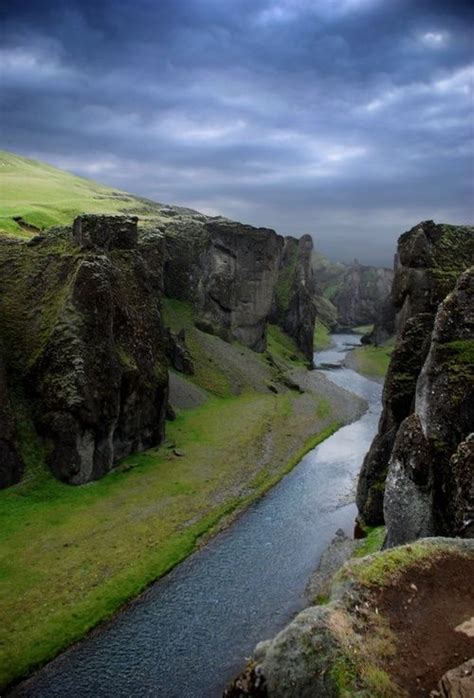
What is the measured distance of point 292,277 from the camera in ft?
570

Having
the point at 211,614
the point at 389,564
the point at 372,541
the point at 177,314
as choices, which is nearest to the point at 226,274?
the point at 177,314

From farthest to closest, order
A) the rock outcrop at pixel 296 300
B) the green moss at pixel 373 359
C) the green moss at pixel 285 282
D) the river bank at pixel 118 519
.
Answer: the green moss at pixel 285 282, the rock outcrop at pixel 296 300, the green moss at pixel 373 359, the river bank at pixel 118 519

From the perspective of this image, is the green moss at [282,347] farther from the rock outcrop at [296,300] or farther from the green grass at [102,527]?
the green grass at [102,527]

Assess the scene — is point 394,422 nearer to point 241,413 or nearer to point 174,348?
point 241,413

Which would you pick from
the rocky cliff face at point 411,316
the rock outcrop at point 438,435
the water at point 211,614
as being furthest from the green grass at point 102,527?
the rock outcrop at point 438,435

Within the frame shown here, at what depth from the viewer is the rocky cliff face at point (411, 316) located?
40438 mm

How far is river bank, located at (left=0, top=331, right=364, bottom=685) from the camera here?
107ft

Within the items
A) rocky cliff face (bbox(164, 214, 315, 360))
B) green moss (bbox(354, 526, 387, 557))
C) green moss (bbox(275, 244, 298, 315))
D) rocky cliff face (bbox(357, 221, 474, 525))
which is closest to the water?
green moss (bbox(354, 526, 387, 557))

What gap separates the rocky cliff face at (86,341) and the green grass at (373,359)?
8300cm

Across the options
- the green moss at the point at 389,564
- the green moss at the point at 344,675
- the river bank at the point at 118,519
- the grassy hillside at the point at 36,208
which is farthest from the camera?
the grassy hillside at the point at 36,208

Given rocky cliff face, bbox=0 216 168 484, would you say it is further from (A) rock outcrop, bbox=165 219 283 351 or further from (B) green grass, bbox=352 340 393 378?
(B) green grass, bbox=352 340 393 378

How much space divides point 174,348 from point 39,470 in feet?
154

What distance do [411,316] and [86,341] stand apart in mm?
29484

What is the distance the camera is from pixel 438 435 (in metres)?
30.0
